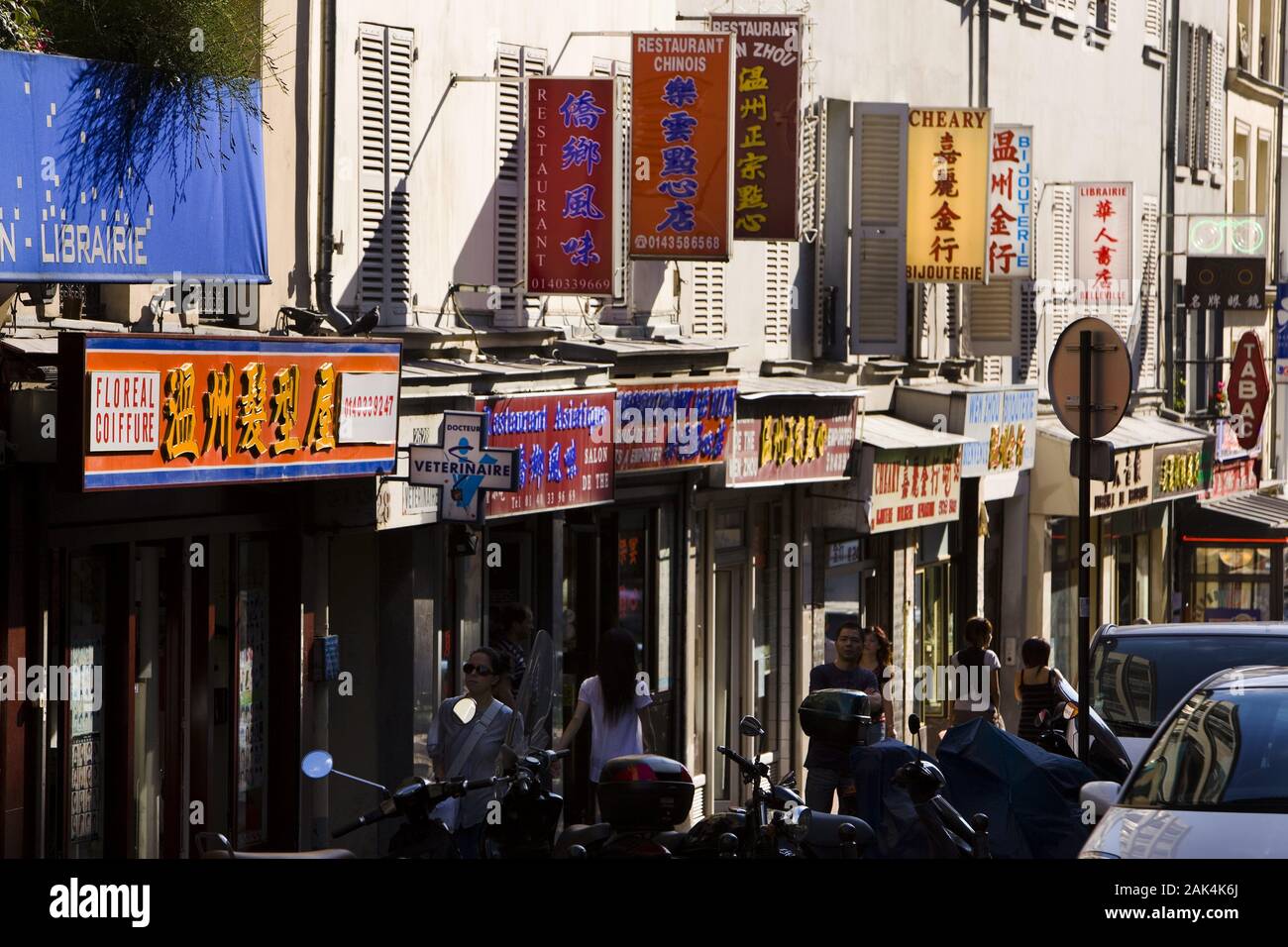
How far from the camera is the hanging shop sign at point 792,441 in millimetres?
18422

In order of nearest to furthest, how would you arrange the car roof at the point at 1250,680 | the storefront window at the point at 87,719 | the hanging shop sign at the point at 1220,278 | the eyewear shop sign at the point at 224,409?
1. the car roof at the point at 1250,680
2. the eyewear shop sign at the point at 224,409
3. the storefront window at the point at 87,719
4. the hanging shop sign at the point at 1220,278

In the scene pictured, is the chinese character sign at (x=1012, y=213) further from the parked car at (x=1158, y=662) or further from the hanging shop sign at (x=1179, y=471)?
the parked car at (x=1158, y=662)

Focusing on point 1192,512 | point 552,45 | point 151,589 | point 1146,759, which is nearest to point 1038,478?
point 1192,512

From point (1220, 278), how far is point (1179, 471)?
14.4ft

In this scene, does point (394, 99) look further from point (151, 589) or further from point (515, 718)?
point (515, 718)

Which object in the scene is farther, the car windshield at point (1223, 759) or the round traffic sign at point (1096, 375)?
the round traffic sign at point (1096, 375)

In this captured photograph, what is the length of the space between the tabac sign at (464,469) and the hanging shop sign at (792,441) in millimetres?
4479

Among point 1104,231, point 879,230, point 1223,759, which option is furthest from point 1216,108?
point 1223,759

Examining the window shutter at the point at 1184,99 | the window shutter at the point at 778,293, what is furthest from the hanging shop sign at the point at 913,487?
the window shutter at the point at 1184,99

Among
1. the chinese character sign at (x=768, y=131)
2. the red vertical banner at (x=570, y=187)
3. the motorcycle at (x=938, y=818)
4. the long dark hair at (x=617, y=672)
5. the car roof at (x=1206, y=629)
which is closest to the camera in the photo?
the motorcycle at (x=938, y=818)

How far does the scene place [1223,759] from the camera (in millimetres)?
9031

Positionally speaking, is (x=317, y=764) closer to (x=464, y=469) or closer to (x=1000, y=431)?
(x=464, y=469)

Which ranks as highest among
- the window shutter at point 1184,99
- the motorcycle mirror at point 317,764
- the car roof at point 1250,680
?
the window shutter at point 1184,99

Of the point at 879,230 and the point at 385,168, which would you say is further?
the point at 879,230
